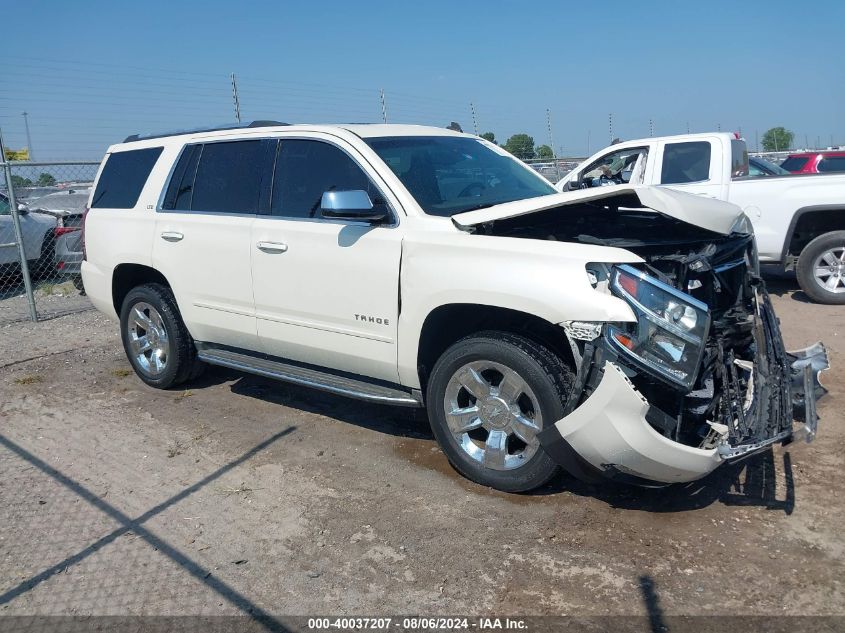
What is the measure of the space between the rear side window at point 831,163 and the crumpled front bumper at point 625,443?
10015 mm

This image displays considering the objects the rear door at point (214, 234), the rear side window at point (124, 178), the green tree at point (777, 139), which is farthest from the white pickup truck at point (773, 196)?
the green tree at point (777, 139)

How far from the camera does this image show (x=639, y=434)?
3.37 metres

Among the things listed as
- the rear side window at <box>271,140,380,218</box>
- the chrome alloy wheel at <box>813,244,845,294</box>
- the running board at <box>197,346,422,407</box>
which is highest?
the rear side window at <box>271,140,380,218</box>

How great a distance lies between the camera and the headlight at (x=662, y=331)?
3.39m

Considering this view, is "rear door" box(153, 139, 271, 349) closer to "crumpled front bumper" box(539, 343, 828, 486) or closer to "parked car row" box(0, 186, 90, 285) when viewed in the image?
"crumpled front bumper" box(539, 343, 828, 486)

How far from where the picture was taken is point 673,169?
911 cm

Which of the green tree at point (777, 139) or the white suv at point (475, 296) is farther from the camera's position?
the green tree at point (777, 139)

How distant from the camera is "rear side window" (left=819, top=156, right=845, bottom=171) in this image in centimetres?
1209

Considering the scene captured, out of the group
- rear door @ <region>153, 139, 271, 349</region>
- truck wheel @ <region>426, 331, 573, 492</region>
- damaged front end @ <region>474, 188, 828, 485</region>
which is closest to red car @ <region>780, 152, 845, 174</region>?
damaged front end @ <region>474, 188, 828, 485</region>

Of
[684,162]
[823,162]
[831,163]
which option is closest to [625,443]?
[684,162]

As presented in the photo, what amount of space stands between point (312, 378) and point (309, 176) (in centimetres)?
130

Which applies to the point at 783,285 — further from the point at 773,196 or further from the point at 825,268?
the point at 773,196

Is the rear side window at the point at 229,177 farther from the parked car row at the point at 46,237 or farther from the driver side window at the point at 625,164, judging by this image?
the parked car row at the point at 46,237

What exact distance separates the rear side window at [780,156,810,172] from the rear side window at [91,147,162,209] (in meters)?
10.5
